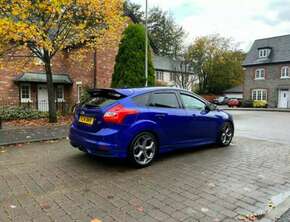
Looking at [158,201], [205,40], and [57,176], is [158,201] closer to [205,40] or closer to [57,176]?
[57,176]

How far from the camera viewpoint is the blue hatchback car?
551 centimetres

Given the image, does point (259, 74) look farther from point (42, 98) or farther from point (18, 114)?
point (18, 114)

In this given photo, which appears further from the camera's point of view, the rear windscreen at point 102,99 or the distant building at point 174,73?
the distant building at point 174,73

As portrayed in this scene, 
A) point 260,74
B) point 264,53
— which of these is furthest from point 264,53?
point 260,74

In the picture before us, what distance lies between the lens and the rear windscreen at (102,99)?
580cm

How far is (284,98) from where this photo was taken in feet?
124

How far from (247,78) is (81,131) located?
131 feet

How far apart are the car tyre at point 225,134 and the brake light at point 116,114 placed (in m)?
3.42

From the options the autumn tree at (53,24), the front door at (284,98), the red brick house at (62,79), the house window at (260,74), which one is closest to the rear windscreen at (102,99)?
the autumn tree at (53,24)

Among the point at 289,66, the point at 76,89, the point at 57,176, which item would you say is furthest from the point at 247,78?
the point at 57,176

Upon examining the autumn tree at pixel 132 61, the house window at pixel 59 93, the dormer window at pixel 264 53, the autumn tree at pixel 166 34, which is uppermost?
the autumn tree at pixel 166 34

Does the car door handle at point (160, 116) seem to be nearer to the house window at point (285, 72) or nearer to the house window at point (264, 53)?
the house window at point (285, 72)

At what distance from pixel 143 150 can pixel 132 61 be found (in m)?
10.7

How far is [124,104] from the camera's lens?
18.7ft
